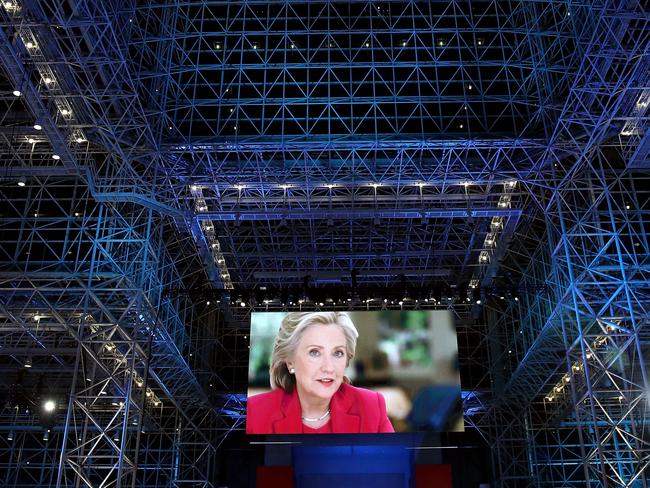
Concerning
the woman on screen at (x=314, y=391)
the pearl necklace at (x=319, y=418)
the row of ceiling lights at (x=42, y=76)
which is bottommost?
the pearl necklace at (x=319, y=418)

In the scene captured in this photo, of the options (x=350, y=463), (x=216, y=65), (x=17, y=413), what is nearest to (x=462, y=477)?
(x=350, y=463)

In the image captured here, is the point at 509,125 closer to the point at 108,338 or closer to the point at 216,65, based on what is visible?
the point at 216,65

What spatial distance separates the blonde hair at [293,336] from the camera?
25594 millimetres

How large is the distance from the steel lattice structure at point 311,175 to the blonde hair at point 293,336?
115 centimetres

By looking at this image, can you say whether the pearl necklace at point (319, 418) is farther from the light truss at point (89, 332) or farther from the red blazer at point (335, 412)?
the light truss at point (89, 332)

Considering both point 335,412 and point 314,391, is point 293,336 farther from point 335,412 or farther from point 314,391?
point 335,412

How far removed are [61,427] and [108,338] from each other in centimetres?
1228

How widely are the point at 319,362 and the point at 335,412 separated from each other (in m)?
1.84

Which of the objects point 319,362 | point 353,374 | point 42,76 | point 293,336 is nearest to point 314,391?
point 319,362

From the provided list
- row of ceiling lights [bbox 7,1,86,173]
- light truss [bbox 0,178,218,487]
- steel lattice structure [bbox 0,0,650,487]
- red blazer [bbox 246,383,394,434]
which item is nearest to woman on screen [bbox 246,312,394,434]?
red blazer [bbox 246,383,394,434]

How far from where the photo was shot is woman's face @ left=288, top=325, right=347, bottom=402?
25.0 metres

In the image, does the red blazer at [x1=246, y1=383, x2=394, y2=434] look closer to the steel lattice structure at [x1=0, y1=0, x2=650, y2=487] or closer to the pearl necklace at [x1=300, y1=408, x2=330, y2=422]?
the pearl necklace at [x1=300, y1=408, x2=330, y2=422]

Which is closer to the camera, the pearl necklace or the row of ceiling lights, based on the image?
the row of ceiling lights

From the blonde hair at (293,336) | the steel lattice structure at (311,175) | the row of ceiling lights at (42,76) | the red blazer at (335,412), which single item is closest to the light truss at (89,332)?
the steel lattice structure at (311,175)
